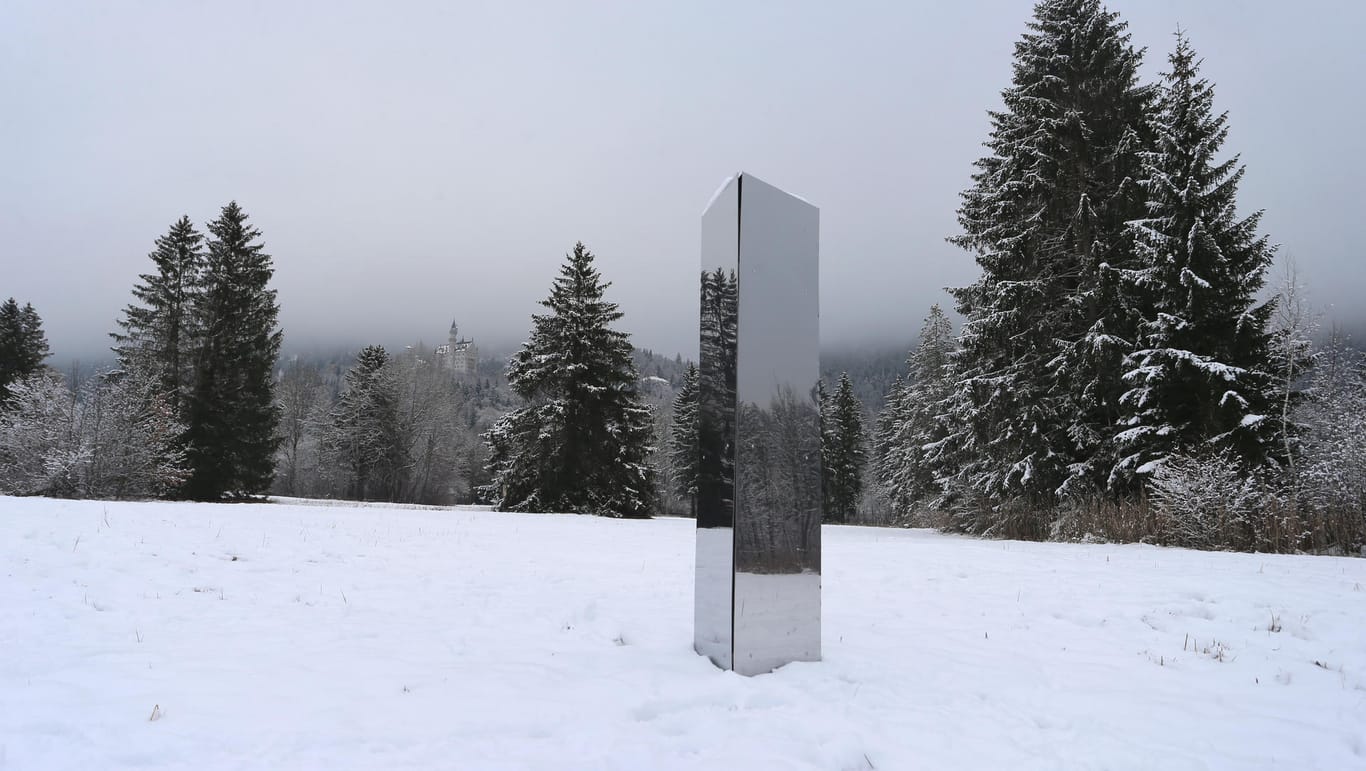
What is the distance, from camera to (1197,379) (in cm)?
1298

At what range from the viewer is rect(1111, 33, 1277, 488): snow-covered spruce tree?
12789 mm

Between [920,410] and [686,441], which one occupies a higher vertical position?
[920,410]

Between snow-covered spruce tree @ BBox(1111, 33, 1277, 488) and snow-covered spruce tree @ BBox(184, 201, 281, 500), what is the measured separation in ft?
102

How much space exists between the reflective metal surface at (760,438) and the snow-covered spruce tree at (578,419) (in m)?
20.2

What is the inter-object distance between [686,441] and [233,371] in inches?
1004

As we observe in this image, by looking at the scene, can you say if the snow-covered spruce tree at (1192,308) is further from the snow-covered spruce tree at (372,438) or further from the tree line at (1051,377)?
the snow-covered spruce tree at (372,438)

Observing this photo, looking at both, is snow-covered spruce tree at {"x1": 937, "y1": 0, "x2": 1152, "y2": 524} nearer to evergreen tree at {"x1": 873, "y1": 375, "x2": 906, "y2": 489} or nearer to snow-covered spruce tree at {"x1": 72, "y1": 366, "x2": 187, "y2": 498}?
evergreen tree at {"x1": 873, "y1": 375, "x2": 906, "y2": 489}

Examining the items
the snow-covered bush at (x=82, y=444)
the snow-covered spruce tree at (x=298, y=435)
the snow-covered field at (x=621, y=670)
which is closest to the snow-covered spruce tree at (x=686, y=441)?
the snow-covered bush at (x=82, y=444)

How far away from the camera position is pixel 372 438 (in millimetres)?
40594

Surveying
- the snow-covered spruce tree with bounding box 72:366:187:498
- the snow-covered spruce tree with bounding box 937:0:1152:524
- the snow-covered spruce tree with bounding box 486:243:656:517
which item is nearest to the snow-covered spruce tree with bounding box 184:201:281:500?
the snow-covered spruce tree with bounding box 72:366:187:498

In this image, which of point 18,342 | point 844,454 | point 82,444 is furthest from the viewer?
point 844,454

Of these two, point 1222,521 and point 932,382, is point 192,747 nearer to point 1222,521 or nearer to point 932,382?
point 1222,521

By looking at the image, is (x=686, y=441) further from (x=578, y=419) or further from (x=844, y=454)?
(x=578, y=419)

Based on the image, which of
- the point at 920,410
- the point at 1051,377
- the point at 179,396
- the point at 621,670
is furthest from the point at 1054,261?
the point at 179,396
